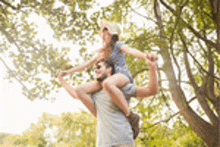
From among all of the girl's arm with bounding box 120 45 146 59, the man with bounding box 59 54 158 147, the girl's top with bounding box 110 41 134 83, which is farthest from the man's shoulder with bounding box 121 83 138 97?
the girl's arm with bounding box 120 45 146 59

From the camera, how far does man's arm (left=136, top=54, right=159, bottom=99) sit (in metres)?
1.78

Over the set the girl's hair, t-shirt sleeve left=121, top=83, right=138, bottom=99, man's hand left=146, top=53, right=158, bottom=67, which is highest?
the girl's hair

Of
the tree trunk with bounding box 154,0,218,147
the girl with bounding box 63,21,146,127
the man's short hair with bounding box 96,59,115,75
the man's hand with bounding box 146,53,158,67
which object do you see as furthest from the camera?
the tree trunk with bounding box 154,0,218,147

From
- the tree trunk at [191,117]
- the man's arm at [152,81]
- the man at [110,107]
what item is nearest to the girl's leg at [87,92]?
the man at [110,107]

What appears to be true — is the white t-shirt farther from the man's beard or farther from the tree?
the tree

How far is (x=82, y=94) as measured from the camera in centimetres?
200

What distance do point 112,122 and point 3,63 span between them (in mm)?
4998

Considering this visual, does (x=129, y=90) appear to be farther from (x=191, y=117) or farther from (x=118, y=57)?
(x=191, y=117)

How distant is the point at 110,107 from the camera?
1948 mm

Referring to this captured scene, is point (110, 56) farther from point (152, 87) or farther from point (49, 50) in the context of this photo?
point (49, 50)

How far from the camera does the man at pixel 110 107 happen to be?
5.86 ft

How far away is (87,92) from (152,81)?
0.60 m

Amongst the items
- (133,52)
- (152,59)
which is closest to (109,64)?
(133,52)

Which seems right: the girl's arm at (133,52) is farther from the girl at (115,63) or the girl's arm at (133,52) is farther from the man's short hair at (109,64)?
the man's short hair at (109,64)
